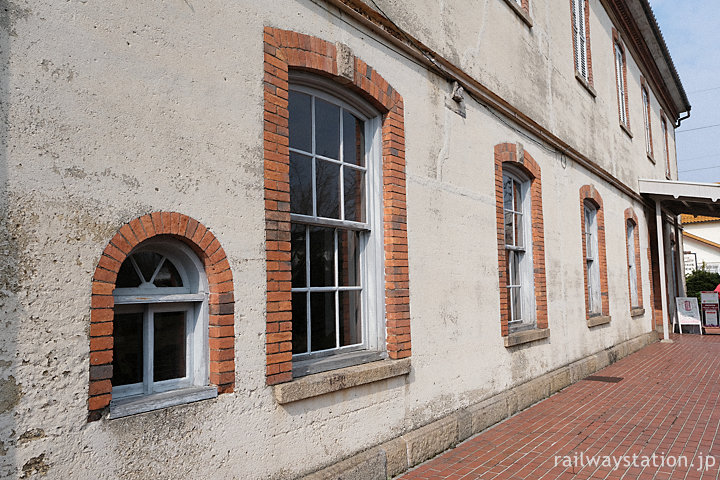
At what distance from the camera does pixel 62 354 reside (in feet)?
9.24

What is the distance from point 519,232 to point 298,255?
4.91m

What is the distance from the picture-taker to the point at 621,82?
14.2 metres

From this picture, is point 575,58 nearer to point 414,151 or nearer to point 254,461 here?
point 414,151

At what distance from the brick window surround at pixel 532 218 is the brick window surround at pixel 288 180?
2329 mm

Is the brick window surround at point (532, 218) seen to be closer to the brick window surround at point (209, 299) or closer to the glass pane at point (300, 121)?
the glass pane at point (300, 121)

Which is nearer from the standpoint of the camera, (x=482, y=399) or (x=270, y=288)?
(x=270, y=288)

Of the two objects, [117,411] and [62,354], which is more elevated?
[62,354]

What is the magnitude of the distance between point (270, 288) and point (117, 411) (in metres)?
1.28

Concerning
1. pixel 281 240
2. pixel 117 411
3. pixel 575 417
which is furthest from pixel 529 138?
pixel 117 411

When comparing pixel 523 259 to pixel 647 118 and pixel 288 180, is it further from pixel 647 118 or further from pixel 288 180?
pixel 647 118

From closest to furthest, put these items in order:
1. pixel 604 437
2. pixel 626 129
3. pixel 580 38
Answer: pixel 604 437, pixel 580 38, pixel 626 129

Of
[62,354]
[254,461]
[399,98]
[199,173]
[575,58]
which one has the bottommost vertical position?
[254,461]

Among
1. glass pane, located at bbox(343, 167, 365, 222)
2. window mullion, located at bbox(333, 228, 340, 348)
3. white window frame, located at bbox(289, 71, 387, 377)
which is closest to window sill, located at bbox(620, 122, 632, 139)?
white window frame, located at bbox(289, 71, 387, 377)

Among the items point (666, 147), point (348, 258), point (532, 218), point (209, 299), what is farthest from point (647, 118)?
point (209, 299)
